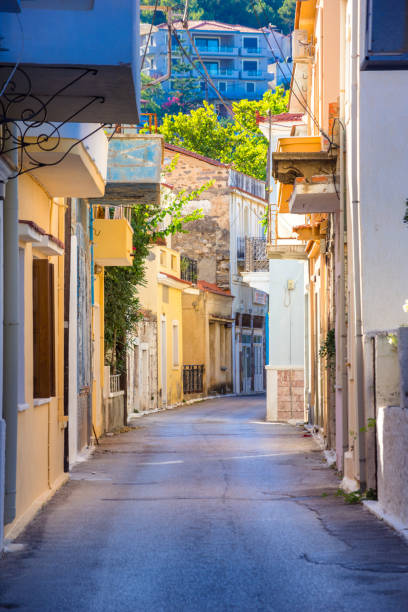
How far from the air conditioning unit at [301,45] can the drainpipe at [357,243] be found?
9.08 metres

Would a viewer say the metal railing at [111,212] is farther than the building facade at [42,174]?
Yes

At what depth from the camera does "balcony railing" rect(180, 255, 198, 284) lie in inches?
1708

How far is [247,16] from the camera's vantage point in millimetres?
120562

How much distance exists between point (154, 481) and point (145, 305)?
21.2m

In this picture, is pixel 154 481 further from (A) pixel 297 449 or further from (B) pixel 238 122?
(B) pixel 238 122

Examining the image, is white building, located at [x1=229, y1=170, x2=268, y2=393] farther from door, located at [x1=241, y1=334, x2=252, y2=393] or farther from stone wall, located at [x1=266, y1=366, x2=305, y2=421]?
stone wall, located at [x1=266, y1=366, x2=305, y2=421]

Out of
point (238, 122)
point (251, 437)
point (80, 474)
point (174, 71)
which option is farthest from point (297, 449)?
point (174, 71)

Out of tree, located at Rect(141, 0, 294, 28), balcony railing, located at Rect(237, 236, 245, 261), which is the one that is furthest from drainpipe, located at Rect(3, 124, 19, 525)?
tree, located at Rect(141, 0, 294, 28)

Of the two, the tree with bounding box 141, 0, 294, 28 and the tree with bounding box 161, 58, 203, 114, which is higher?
the tree with bounding box 141, 0, 294, 28

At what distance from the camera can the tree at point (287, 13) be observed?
346 ft

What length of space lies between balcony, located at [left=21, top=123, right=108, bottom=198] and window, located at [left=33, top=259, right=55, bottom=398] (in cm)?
109

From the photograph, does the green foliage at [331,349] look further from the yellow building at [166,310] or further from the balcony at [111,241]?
the yellow building at [166,310]

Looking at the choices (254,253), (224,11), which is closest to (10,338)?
(254,253)

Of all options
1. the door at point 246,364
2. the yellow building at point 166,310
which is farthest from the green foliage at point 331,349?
the door at point 246,364
